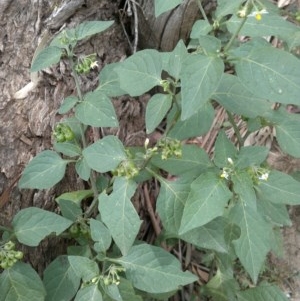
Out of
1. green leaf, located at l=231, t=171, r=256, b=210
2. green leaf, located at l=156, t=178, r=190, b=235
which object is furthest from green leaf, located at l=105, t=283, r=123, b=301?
green leaf, located at l=231, t=171, r=256, b=210

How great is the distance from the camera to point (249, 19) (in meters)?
1.68

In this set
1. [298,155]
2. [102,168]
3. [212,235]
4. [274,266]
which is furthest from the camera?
[274,266]

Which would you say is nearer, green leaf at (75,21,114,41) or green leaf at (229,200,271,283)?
green leaf at (229,200,271,283)

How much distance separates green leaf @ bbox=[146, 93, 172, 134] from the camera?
5.12 ft

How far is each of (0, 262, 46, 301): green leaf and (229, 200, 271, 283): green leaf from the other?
665 millimetres

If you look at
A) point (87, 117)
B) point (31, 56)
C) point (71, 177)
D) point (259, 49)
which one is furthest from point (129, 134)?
point (259, 49)

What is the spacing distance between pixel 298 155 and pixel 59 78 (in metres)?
1.08

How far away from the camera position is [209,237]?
5.36ft

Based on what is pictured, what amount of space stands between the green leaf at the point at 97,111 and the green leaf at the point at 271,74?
0.45 m

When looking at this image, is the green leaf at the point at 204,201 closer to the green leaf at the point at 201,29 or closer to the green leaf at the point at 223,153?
the green leaf at the point at 223,153

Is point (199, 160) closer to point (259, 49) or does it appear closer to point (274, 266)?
point (259, 49)

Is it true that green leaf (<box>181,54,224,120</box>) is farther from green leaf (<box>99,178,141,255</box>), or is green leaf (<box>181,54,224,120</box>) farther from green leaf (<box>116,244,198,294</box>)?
green leaf (<box>116,244,198,294</box>)

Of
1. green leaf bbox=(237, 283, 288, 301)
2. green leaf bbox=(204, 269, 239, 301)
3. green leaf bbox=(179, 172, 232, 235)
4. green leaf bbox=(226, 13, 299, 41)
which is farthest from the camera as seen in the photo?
green leaf bbox=(204, 269, 239, 301)

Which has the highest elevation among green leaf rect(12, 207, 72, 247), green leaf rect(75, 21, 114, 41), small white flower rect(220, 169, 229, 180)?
green leaf rect(75, 21, 114, 41)
